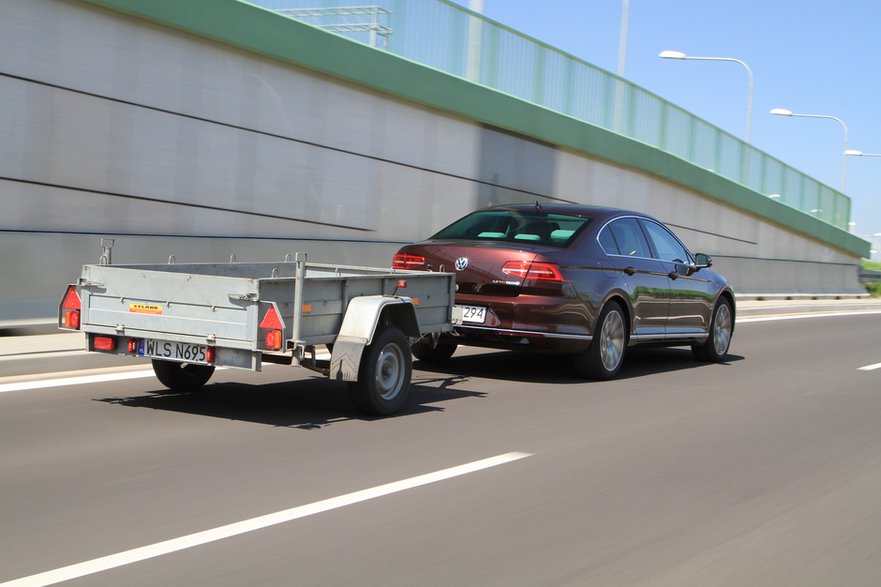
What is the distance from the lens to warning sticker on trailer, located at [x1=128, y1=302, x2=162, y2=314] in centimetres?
719

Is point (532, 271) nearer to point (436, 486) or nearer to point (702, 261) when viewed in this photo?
point (702, 261)

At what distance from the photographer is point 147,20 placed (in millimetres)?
13242

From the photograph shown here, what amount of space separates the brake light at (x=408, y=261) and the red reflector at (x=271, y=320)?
3.39m

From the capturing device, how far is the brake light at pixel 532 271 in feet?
31.9

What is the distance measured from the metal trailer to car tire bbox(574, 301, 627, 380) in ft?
8.66

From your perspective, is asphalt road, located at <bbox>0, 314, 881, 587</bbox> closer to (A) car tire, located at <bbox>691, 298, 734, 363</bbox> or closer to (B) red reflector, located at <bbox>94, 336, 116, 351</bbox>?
(B) red reflector, located at <bbox>94, 336, 116, 351</bbox>

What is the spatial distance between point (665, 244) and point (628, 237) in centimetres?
101

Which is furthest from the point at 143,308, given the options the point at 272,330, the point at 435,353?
the point at 435,353

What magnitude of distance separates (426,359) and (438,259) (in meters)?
1.62

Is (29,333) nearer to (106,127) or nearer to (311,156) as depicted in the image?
(106,127)

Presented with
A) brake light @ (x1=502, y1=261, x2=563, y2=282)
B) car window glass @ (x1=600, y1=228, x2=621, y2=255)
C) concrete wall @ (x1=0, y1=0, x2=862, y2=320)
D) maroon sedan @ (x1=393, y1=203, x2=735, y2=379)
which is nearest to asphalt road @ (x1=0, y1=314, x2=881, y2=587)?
maroon sedan @ (x1=393, y1=203, x2=735, y2=379)

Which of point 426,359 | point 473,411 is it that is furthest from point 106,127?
point 473,411

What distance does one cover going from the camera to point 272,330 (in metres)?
6.82

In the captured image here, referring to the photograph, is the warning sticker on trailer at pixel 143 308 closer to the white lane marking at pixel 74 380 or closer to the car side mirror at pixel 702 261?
the white lane marking at pixel 74 380
